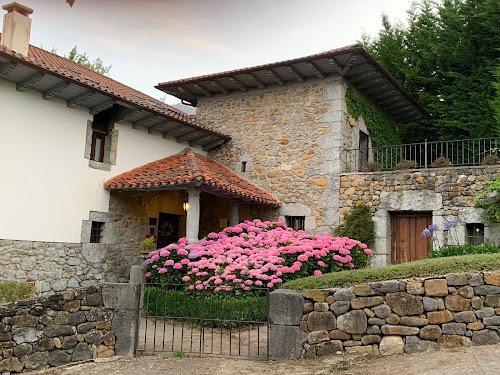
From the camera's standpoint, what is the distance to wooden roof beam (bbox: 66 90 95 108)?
9.65 m

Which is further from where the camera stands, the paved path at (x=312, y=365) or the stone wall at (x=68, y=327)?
the stone wall at (x=68, y=327)

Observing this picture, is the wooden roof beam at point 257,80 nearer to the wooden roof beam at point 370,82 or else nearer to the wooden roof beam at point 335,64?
the wooden roof beam at point 335,64

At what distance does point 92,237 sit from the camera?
1034 cm

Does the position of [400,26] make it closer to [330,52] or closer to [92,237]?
[330,52]

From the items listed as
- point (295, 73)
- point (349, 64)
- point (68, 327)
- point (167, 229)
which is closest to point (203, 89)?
point (295, 73)

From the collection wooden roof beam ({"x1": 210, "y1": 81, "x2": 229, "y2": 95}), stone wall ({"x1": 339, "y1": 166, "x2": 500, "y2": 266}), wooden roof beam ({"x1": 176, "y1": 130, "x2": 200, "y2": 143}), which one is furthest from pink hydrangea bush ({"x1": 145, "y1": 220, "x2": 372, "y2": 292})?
wooden roof beam ({"x1": 210, "y1": 81, "x2": 229, "y2": 95})

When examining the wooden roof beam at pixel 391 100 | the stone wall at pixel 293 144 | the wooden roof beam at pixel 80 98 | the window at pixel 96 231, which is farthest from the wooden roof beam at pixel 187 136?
the wooden roof beam at pixel 391 100

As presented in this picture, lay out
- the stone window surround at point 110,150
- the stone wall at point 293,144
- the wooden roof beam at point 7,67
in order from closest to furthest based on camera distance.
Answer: the wooden roof beam at point 7,67
the stone window surround at point 110,150
the stone wall at point 293,144

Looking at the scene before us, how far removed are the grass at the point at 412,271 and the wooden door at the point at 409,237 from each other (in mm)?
5089

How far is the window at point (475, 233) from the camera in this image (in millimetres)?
10086

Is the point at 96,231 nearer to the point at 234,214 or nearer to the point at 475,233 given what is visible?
the point at 234,214

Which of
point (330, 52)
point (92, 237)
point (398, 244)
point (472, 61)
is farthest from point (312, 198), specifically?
point (472, 61)

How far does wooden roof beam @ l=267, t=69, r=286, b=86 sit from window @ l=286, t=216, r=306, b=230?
3.64 metres

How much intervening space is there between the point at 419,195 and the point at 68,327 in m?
7.93
